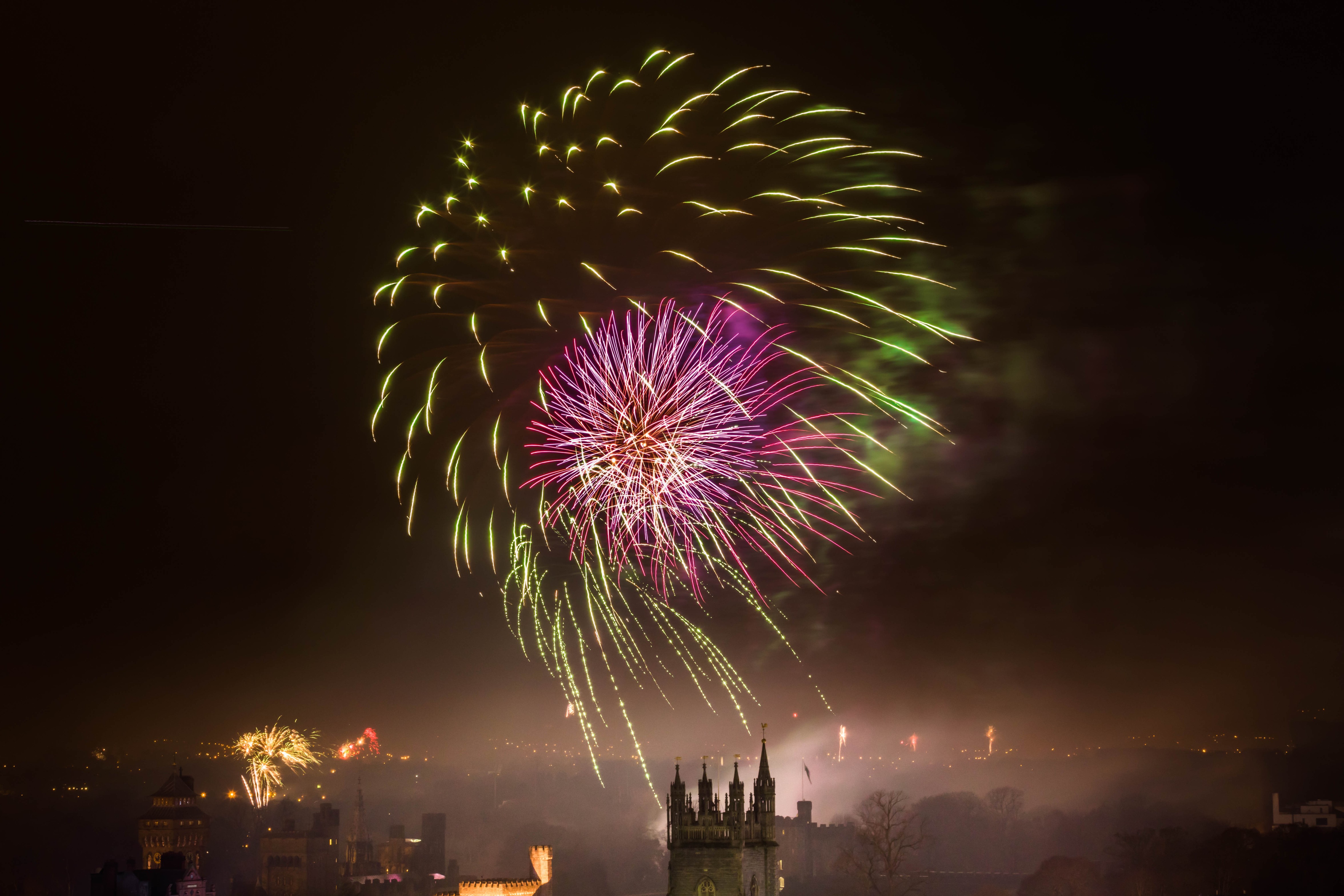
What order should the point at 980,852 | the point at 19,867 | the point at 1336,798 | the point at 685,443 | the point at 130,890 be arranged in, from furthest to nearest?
1. the point at 980,852
2. the point at 1336,798
3. the point at 19,867
4. the point at 130,890
5. the point at 685,443

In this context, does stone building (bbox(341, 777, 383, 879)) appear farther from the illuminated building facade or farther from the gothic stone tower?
the illuminated building facade

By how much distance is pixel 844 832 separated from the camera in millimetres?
131875

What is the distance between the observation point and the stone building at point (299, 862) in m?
97.2

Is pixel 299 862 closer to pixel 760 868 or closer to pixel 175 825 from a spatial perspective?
pixel 175 825

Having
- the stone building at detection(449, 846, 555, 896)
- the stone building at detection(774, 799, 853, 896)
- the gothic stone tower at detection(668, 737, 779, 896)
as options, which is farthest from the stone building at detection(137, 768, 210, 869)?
the stone building at detection(774, 799, 853, 896)

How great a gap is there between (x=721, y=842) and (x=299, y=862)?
4905 centimetres

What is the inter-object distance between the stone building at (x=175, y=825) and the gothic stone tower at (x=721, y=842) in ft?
144

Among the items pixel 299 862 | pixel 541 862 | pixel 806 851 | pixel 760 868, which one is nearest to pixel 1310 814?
pixel 806 851

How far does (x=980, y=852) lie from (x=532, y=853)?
72028mm

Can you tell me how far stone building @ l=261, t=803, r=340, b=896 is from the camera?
9719 centimetres

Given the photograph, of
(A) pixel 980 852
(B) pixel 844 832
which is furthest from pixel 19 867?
(A) pixel 980 852

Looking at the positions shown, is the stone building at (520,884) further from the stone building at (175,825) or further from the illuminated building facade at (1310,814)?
the illuminated building facade at (1310,814)

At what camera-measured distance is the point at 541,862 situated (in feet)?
331

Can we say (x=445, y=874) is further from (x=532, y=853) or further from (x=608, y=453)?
(x=608, y=453)
